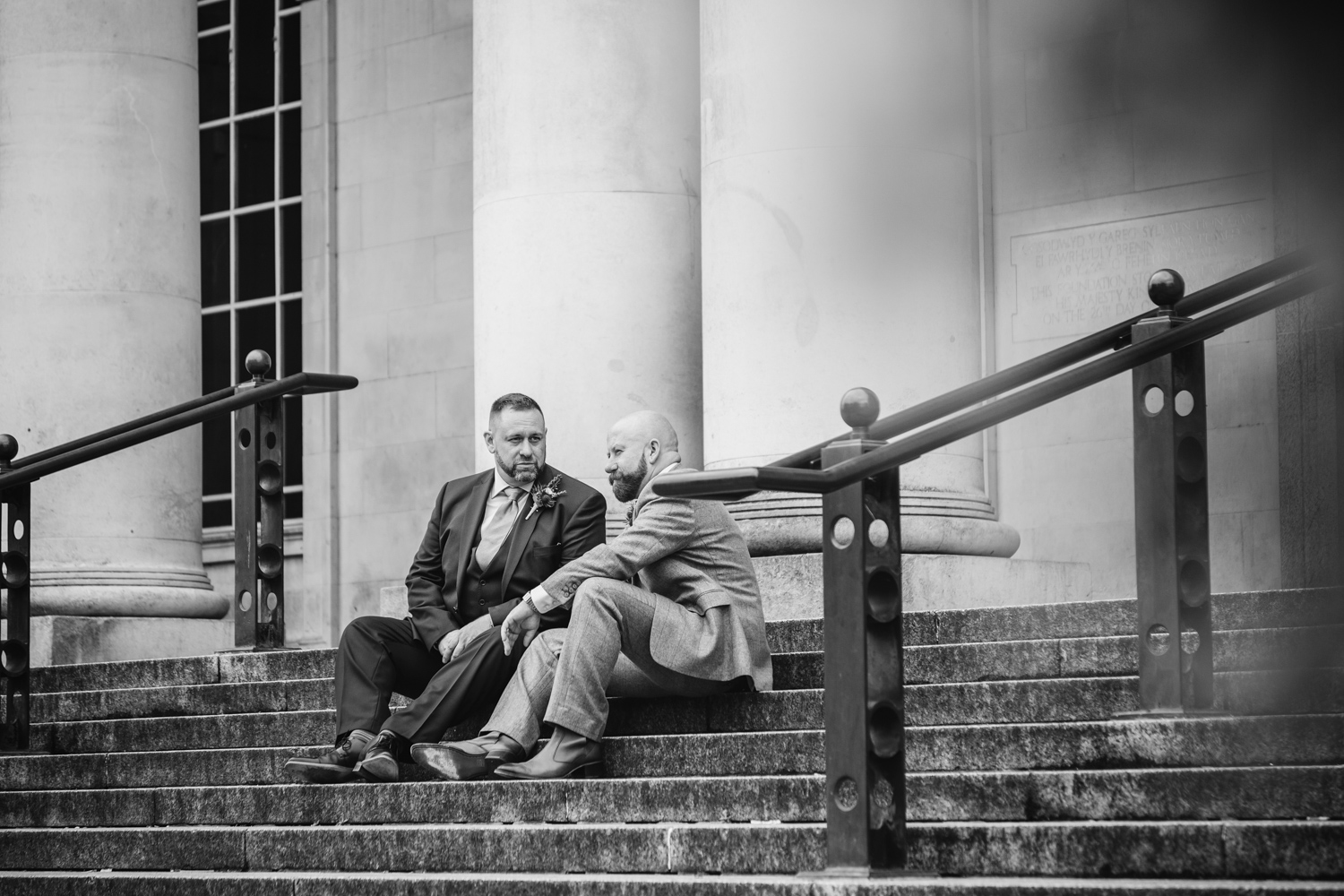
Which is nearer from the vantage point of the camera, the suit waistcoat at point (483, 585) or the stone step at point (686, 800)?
the stone step at point (686, 800)

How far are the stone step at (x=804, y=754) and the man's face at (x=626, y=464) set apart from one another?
930mm

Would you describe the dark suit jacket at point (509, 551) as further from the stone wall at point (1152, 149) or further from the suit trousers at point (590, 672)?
the stone wall at point (1152, 149)

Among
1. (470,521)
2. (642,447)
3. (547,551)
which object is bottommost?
(547,551)

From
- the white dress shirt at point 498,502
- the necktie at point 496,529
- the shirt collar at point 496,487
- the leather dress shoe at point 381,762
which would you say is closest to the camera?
the leather dress shoe at point 381,762

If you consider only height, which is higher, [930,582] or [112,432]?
[112,432]

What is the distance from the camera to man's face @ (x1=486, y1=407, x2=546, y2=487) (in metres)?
6.95

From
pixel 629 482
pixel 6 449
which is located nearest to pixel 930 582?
pixel 629 482

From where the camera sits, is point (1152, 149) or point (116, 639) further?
point (116, 639)

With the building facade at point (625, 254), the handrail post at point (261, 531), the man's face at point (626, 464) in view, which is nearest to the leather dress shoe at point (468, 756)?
the man's face at point (626, 464)

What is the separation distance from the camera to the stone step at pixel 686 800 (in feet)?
13.8

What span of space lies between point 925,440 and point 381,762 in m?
2.56

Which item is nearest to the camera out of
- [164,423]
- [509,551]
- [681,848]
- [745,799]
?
[681,848]

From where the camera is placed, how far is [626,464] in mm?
6266

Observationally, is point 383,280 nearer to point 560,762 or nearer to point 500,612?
point 500,612
